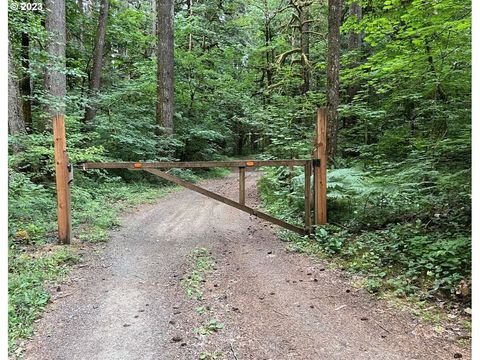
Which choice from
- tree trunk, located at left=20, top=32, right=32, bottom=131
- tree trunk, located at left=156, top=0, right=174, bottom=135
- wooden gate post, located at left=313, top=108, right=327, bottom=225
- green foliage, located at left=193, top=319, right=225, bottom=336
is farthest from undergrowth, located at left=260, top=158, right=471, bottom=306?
tree trunk, located at left=156, top=0, right=174, bottom=135

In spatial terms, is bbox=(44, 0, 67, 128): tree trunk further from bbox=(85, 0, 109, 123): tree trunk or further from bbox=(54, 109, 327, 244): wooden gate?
bbox=(54, 109, 327, 244): wooden gate

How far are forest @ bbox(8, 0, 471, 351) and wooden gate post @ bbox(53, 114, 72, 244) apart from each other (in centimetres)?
36

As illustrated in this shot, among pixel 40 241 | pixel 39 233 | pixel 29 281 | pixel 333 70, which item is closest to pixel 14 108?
pixel 39 233

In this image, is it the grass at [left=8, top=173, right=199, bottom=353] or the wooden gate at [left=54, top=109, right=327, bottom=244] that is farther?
the wooden gate at [left=54, top=109, right=327, bottom=244]

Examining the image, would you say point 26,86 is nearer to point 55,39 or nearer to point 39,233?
point 55,39

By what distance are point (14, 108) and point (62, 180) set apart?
2.44 meters

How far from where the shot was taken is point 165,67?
14586 mm

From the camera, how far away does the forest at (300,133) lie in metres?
5.08

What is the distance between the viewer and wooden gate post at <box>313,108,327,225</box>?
22.6ft

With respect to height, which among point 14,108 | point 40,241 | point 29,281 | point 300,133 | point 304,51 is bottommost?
point 29,281

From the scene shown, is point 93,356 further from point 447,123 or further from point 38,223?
point 447,123

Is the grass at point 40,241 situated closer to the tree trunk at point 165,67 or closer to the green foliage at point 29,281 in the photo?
the green foliage at point 29,281

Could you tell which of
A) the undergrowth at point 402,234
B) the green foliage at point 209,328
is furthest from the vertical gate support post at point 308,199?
the green foliage at point 209,328

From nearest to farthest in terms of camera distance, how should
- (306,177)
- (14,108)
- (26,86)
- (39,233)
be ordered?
(39,233) → (306,177) → (14,108) → (26,86)
